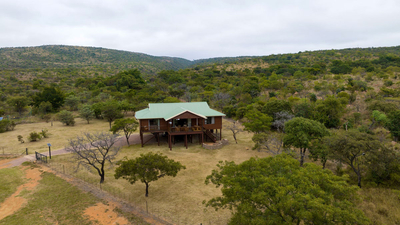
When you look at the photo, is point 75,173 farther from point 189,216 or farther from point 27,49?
point 27,49

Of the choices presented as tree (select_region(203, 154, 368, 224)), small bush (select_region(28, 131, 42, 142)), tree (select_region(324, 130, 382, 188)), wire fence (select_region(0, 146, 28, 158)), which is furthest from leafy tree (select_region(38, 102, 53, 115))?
tree (select_region(324, 130, 382, 188))

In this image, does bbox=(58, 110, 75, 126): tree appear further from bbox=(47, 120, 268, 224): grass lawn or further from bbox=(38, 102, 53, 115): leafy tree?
bbox=(47, 120, 268, 224): grass lawn

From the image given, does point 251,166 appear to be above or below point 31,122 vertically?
above

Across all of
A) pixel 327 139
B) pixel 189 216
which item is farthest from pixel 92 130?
pixel 327 139

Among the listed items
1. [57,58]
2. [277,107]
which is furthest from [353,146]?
[57,58]

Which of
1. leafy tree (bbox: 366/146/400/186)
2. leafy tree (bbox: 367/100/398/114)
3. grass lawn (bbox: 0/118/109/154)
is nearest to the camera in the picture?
leafy tree (bbox: 366/146/400/186)

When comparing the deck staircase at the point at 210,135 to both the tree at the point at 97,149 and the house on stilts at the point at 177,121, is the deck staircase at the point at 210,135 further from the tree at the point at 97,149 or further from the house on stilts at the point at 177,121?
the tree at the point at 97,149
